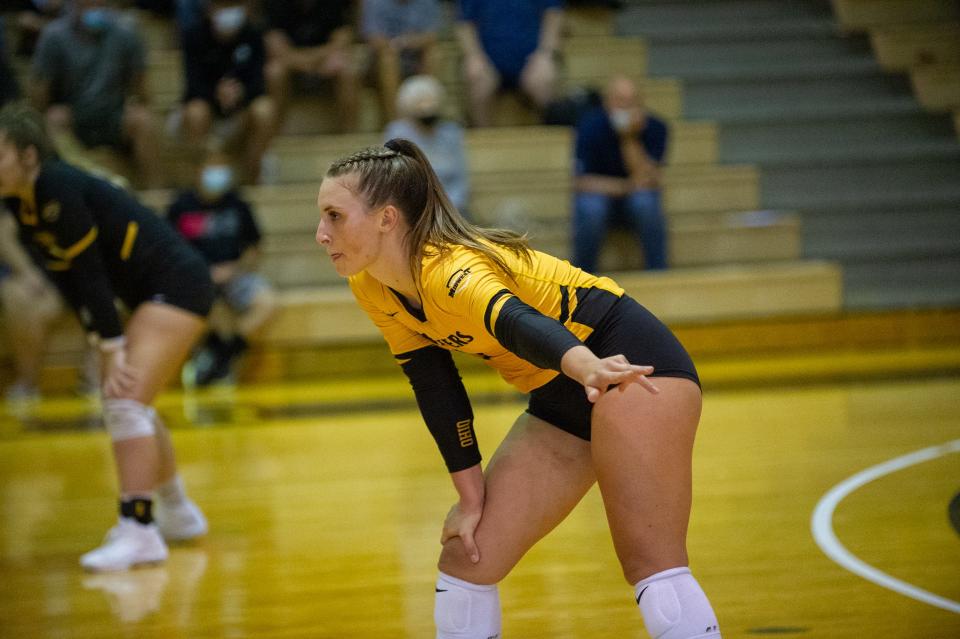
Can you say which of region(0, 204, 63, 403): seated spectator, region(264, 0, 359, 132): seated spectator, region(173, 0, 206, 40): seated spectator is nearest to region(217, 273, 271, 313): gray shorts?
region(0, 204, 63, 403): seated spectator

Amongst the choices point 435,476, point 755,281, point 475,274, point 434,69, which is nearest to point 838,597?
point 475,274

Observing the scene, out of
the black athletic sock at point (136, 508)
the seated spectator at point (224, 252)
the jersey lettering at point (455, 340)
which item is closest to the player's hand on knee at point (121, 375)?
the black athletic sock at point (136, 508)

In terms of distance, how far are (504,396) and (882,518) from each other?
3.08 m

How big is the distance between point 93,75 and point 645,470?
7189 millimetres

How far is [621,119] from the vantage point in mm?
8461

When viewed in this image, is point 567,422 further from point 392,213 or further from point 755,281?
point 755,281

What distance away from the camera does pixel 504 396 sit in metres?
7.17

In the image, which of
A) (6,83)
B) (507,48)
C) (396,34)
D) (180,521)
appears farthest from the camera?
(396,34)

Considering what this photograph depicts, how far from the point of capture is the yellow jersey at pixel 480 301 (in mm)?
2410

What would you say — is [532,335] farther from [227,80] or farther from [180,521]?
[227,80]

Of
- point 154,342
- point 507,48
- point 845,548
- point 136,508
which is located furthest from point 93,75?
point 845,548

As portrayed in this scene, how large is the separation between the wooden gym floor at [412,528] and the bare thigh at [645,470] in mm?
899

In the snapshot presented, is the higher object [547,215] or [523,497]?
[523,497]

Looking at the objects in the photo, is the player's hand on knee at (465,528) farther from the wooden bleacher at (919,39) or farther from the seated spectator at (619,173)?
the wooden bleacher at (919,39)
